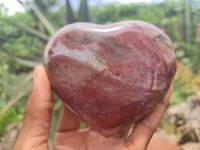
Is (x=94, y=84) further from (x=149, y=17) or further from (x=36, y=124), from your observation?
(x=149, y=17)

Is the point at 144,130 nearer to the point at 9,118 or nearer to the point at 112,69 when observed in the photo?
the point at 112,69

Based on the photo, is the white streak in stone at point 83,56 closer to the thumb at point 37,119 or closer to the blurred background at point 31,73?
the thumb at point 37,119

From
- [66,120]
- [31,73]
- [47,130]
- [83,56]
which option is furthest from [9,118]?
[83,56]

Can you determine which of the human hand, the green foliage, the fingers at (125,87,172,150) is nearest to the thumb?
the human hand

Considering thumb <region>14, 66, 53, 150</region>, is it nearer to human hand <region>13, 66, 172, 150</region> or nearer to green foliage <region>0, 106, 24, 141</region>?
human hand <region>13, 66, 172, 150</region>

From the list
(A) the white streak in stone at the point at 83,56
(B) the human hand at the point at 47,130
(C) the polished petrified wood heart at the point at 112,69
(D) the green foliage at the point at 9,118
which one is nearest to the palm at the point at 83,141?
(B) the human hand at the point at 47,130
